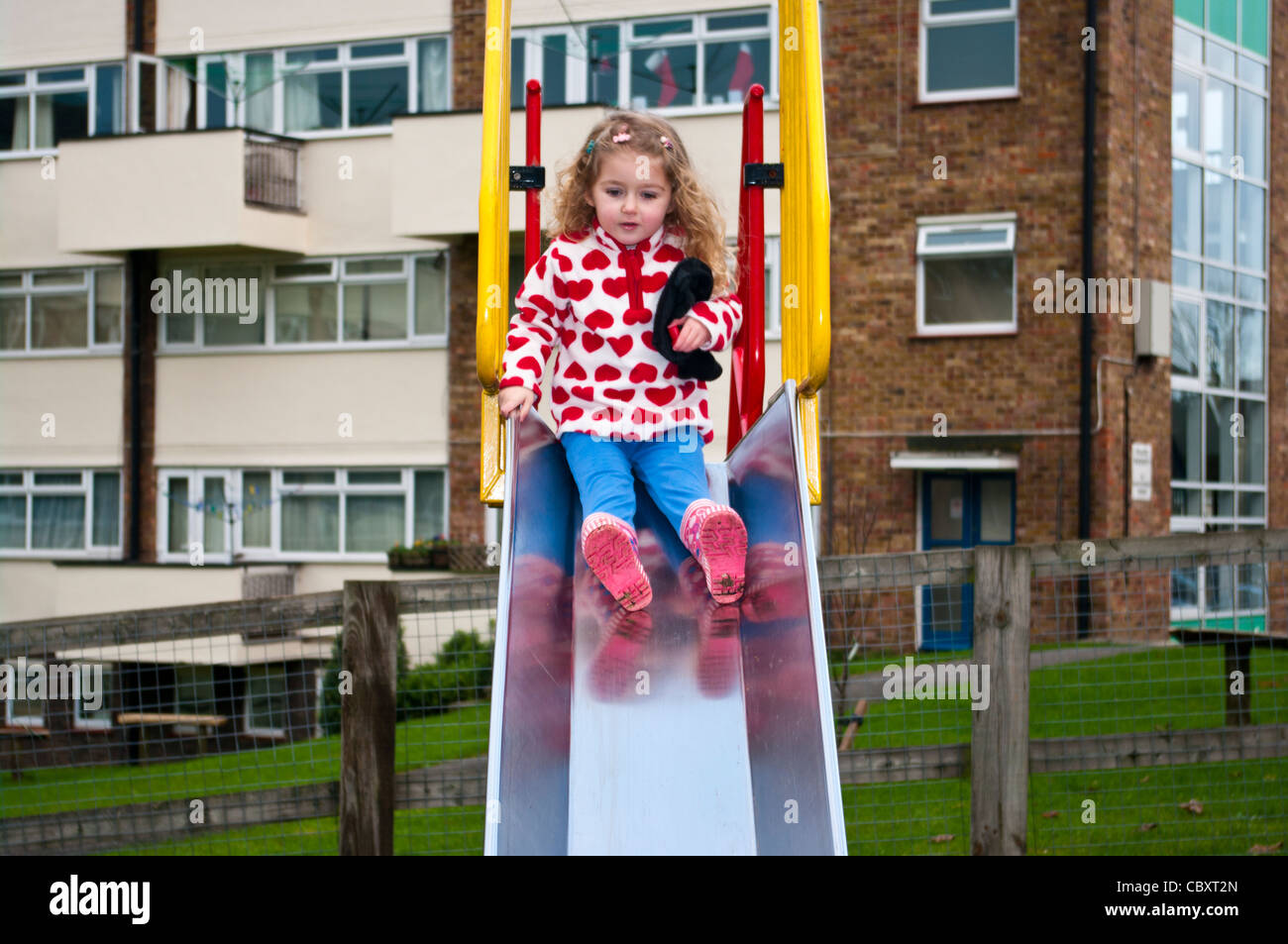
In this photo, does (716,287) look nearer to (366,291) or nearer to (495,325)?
(495,325)

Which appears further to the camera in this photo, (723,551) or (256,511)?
(256,511)

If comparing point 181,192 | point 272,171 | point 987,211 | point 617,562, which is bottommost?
point 617,562

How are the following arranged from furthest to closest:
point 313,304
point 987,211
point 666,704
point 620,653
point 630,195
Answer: point 313,304 → point 987,211 → point 630,195 → point 620,653 → point 666,704

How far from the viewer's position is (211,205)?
16.2 m

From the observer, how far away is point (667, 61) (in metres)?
15.7

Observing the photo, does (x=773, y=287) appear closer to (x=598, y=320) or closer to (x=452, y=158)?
(x=452, y=158)

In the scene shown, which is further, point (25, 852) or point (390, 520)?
point (390, 520)

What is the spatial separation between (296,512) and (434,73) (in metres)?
5.64

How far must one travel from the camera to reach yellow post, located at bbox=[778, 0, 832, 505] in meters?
4.07

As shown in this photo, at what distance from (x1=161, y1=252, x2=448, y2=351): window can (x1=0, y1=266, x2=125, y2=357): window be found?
0.85m

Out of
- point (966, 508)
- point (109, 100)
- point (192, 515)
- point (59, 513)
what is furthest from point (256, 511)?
point (966, 508)

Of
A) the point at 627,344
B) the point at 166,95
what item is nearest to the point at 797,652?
the point at 627,344
